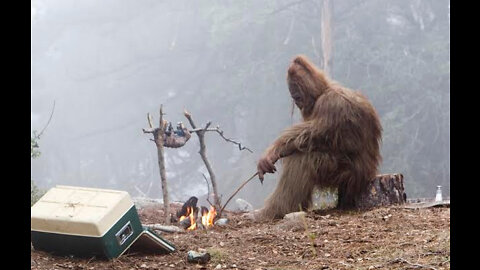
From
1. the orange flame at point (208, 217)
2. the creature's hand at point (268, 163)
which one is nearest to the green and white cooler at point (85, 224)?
the creature's hand at point (268, 163)

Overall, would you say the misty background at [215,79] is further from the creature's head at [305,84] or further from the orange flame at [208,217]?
the creature's head at [305,84]

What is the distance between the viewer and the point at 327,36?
2048cm

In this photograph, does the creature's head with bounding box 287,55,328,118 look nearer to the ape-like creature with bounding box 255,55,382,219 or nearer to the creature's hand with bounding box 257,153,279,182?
the ape-like creature with bounding box 255,55,382,219

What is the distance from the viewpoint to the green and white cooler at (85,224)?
12.7 ft

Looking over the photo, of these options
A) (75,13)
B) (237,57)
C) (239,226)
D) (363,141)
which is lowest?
(239,226)

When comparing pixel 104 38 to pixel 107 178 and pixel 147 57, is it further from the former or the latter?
pixel 107 178

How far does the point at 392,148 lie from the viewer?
20.8m

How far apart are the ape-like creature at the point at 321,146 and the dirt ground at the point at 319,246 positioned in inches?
24.9

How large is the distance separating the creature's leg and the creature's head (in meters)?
0.56

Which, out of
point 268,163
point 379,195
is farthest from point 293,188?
point 379,195

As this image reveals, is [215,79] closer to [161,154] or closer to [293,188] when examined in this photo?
[161,154]

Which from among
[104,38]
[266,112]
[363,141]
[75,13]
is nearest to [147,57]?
[104,38]

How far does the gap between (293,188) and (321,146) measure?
1.66 feet
